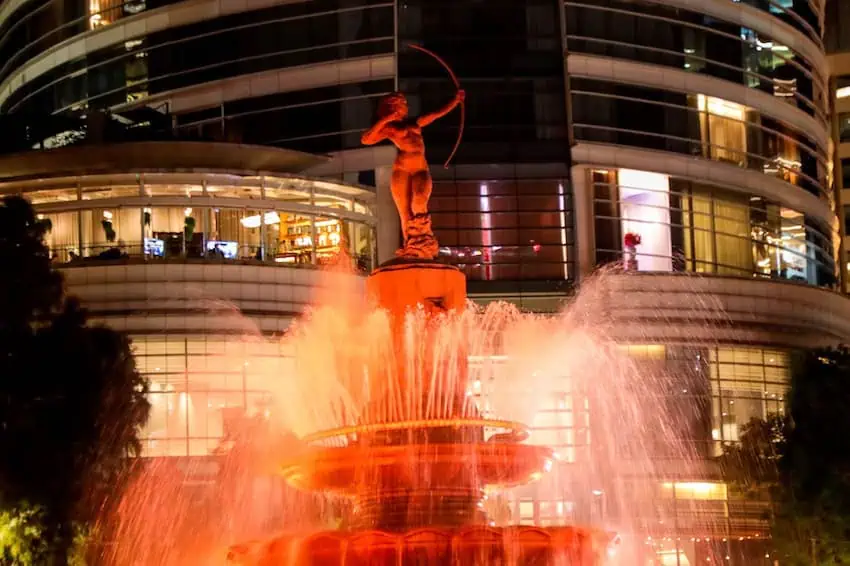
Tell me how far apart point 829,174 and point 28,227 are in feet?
120

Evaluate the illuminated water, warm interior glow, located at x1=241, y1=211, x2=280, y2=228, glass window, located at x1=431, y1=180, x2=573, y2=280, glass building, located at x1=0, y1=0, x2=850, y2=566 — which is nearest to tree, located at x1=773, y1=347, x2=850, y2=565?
the illuminated water

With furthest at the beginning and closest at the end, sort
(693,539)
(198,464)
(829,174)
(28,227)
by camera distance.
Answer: (829,174)
(693,539)
(198,464)
(28,227)

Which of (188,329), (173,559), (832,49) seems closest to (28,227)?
(173,559)

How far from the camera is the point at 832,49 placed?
234 feet

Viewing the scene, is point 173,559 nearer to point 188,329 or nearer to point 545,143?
point 188,329

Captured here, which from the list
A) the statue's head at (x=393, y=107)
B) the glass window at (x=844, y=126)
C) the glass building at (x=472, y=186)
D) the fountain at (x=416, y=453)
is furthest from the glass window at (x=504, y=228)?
the fountain at (x=416, y=453)

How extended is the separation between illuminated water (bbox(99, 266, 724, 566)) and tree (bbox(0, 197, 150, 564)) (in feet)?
6.24

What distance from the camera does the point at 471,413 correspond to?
23.3 meters

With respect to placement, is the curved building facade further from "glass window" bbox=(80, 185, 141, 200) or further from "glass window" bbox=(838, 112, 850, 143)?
"glass window" bbox=(838, 112, 850, 143)

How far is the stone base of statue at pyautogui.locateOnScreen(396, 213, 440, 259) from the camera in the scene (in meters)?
24.2

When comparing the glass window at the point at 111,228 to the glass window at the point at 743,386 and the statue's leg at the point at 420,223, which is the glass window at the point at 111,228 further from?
the statue's leg at the point at 420,223

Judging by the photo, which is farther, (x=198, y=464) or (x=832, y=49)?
(x=832, y=49)

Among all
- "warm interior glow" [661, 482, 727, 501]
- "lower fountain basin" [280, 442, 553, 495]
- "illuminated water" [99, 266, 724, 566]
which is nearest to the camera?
"lower fountain basin" [280, 442, 553, 495]

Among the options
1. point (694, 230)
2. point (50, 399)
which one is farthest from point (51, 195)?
point (694, 230)
